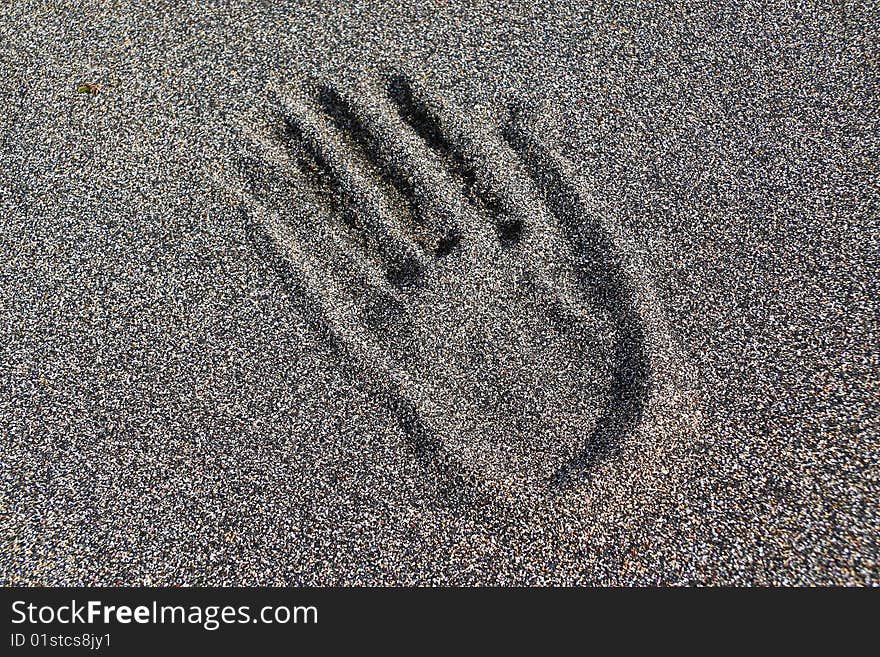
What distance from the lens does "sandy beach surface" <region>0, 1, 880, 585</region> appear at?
100 cm

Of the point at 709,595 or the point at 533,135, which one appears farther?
the point at 533,135

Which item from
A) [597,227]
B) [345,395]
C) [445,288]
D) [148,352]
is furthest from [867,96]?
[148,352]

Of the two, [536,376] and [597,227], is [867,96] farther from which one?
[536,376]

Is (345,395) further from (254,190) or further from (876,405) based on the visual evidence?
(876,405)

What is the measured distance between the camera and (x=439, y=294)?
110 centimetres

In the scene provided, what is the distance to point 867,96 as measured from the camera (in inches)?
45.9

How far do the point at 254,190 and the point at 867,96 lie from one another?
3.38ft

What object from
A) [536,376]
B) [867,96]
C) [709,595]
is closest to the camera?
[709,595]

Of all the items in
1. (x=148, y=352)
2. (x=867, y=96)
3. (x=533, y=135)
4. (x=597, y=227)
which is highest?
(x=148, y=352)

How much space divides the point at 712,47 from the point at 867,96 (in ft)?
0.87

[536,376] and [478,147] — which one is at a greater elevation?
[478,147]

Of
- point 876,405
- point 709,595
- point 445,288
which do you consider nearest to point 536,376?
point 445,288

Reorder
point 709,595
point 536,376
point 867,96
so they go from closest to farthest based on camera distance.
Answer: point 709,595 → point 536,376 → point 867,96

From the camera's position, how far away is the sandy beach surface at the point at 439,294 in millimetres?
1000
